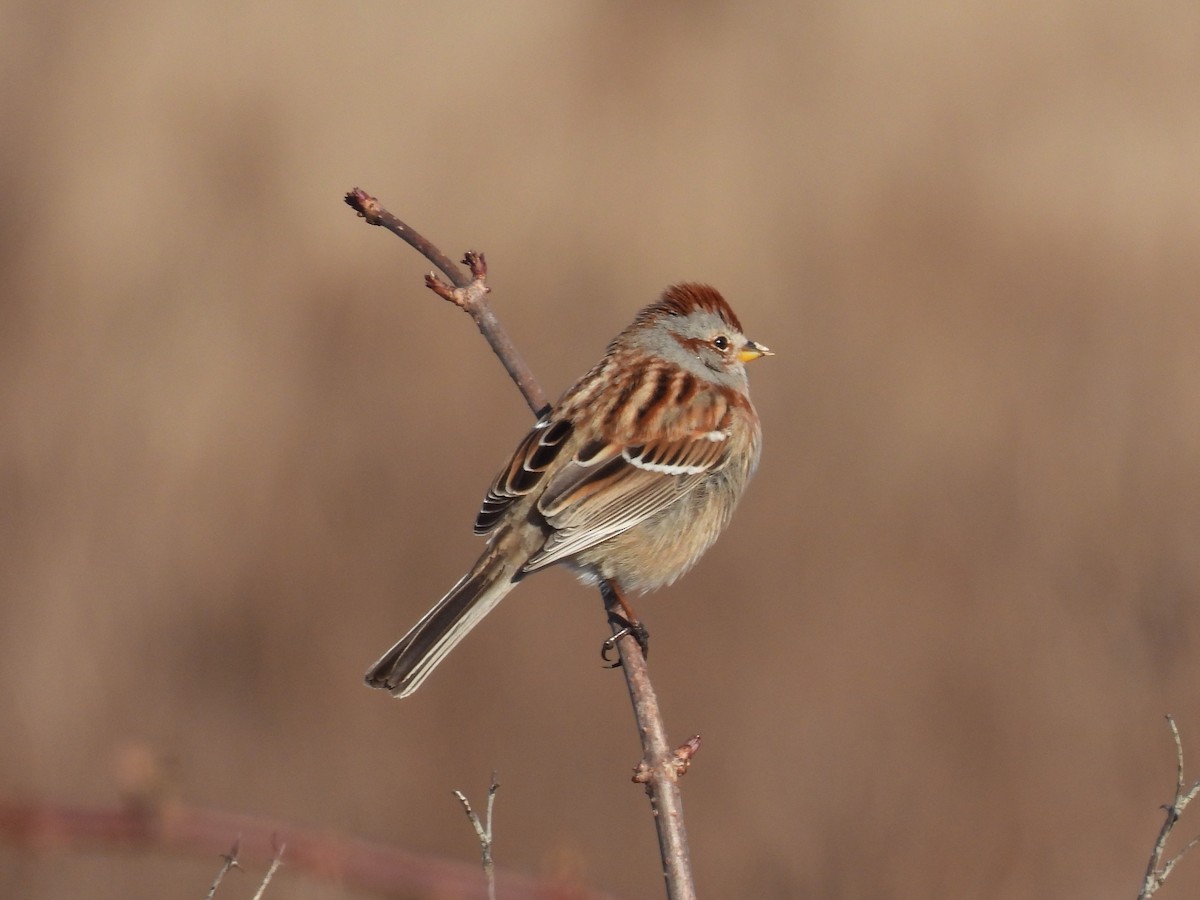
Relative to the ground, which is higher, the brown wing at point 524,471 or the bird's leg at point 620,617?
the brown wing at point 524,471

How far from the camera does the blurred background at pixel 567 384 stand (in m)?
6.17

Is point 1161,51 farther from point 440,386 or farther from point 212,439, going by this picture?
point 212,439

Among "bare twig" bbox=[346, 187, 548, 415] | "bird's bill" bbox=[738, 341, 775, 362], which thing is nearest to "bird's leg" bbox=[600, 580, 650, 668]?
"bare twig" bbox=[346, 187, 548, 415]

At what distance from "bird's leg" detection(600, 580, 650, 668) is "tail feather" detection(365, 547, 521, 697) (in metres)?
0.30

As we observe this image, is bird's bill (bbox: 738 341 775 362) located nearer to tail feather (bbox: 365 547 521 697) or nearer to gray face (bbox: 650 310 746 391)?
gray face (bbox: 650 310 746 391)

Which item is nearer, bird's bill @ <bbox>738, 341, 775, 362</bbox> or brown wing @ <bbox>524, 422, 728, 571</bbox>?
brown wing @ <bbox>524, 422, 728, 571</bbox>

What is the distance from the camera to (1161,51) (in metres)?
8.82

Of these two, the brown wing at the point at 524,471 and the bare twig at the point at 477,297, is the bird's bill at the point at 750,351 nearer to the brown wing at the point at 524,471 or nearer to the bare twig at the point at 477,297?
the brown wing at the point at 524,471

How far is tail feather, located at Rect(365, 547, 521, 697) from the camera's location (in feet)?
12.3

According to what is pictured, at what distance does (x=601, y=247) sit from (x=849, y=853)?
3.29 meters

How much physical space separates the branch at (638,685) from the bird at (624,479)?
192 mm

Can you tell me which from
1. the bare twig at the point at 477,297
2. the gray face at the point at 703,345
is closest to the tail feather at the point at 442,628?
the bare twig at the point at 477,297

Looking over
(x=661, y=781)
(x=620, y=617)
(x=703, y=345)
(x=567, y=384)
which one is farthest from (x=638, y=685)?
(x=567, y=384)

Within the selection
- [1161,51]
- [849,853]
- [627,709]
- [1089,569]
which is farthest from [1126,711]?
[1161,51]
